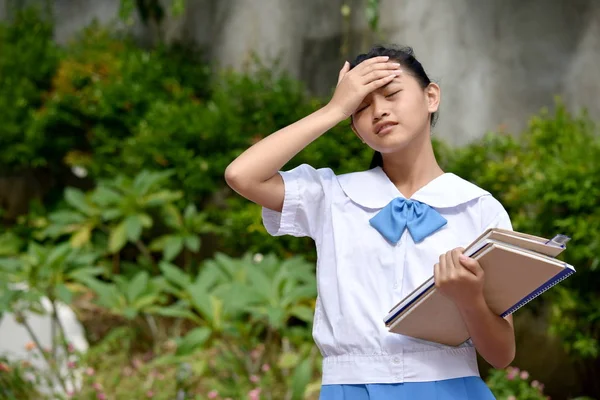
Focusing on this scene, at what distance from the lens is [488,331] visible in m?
1.54

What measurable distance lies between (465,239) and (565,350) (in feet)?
8.70

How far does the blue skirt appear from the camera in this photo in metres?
1.55

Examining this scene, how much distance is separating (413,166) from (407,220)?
5.9 inches

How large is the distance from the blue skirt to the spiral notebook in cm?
8

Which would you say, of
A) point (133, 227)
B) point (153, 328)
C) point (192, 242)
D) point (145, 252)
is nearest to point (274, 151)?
point (153, 328)

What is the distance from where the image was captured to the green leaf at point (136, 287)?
4582 millimetres

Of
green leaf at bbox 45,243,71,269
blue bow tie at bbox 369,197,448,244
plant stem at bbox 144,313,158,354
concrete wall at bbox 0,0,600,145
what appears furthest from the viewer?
plant stem at bbox 144,313,158,354

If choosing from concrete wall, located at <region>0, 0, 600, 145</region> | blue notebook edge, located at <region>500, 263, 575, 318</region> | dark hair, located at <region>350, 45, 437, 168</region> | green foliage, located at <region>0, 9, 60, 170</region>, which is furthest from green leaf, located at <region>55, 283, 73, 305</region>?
blue notebook edge, located at <region>500, 263, 575, 318</region>

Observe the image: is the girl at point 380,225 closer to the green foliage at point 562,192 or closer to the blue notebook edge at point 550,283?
the blue notebook edge at point 550,283

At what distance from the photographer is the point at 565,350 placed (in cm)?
404

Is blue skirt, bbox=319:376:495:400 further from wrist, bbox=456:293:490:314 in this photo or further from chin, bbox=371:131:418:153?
chin, bbox=371:131:418:153

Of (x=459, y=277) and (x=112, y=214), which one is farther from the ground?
(x=112, y=214)

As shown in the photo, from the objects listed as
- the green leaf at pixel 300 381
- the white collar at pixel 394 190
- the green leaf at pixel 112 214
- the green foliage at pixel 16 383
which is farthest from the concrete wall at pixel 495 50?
the white collar at pixel 394 190

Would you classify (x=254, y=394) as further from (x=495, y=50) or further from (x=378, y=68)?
(x=378, y=68)
